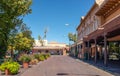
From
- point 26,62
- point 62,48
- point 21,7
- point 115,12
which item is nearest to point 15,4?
point 21,7

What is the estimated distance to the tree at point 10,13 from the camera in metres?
29.8

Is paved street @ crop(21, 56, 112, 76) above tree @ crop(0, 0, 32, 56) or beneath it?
beneath

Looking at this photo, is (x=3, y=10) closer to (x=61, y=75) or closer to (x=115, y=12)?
(x=61, y=75)

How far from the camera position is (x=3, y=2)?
29375 mm

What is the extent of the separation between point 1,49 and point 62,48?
9341 centimetres

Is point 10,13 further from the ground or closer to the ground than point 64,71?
further from the ground

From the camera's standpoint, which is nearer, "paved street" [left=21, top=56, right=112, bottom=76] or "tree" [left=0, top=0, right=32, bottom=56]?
"paved street" [left=21, top=56, right=112, bottom=76]

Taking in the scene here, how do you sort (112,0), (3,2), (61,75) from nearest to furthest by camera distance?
(61,75) < (3,2) < (112,0)

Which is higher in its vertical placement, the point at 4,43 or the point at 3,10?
the point at 3,10

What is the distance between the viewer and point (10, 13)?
1203 inches

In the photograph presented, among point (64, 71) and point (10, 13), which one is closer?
point (64, 71)

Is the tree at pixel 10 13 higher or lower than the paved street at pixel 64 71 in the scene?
higher

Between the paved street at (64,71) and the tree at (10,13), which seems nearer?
the paved street at (64,71)

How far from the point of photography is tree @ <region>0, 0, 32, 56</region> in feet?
97.8
